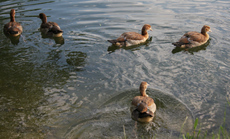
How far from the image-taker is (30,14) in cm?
1363

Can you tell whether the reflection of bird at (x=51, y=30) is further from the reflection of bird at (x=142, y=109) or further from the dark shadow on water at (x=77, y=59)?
the reflection of bird at (x=142, y=109)

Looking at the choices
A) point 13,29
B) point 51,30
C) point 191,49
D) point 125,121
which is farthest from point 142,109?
point 13,29

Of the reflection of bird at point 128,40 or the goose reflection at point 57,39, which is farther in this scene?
the goose reflection at point 57,39

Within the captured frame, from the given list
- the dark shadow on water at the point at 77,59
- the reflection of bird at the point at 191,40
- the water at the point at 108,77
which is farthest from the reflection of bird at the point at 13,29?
Result: the reflection of bird at the point at 191,40

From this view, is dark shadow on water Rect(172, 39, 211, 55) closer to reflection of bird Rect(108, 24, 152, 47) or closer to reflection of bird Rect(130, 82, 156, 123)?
reflection of bird Rect(108, 24, 152, 47)

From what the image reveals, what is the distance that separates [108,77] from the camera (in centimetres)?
759

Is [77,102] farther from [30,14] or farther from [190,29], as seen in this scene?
[30,14]

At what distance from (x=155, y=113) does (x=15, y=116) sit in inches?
134

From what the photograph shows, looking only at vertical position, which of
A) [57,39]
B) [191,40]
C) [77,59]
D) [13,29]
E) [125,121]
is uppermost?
[13,29]

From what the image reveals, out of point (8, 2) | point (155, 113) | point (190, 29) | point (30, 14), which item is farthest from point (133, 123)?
point (8, 2)

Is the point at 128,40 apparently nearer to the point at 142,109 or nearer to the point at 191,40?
the point at 191,40

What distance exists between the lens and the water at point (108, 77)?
5.64 m

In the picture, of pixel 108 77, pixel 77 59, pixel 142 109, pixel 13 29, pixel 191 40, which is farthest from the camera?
pixel 13 29

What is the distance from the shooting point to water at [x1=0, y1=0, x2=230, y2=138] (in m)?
5.64
